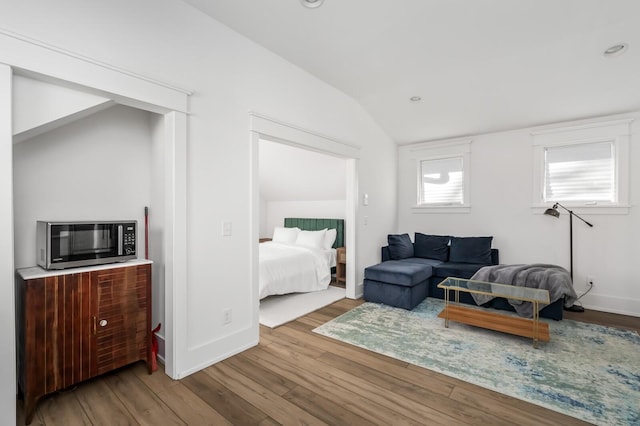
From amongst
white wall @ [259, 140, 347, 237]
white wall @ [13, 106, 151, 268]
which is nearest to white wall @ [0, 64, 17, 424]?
white wall @ [13, 106, 151, 268]

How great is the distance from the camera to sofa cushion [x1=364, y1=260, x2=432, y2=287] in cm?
383

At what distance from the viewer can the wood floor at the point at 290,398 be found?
72.5 inches

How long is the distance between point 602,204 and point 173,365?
513 cm

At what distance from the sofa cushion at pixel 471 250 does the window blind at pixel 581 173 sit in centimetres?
105

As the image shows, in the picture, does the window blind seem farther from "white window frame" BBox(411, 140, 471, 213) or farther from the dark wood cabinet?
the dark wood cabinet

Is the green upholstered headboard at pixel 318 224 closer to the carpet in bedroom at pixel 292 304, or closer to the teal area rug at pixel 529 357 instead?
the carpet in bedroom at pixel 292 304

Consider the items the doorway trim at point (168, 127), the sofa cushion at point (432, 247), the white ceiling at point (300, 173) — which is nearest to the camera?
the doorway trim at point (168, 127)

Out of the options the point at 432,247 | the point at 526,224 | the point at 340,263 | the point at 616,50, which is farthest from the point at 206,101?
the point at 526,224

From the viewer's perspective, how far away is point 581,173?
405 centimetres

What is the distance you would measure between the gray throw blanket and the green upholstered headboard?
2443 millimetres

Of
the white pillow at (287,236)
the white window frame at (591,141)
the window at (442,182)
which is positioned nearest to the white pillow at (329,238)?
the white pillow at (287,236)

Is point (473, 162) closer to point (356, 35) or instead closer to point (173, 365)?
point (356, 35)

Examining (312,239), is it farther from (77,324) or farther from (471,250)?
(77,324)

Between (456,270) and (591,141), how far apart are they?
2.42 m
